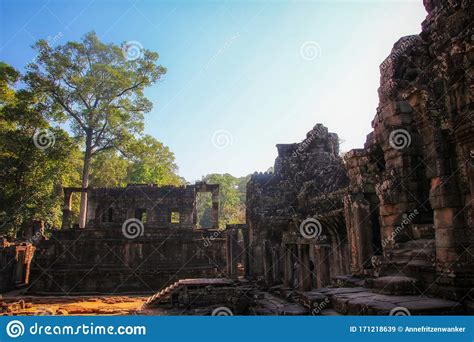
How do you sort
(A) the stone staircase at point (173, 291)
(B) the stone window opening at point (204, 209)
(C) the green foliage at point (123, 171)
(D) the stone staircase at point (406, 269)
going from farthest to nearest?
(B) the stone window opening at point (204, 209), (C) the green foliage at point (123, 171), (A) the stone staircase at point (173, 291), (D) the stone staircase at point (406, 269)

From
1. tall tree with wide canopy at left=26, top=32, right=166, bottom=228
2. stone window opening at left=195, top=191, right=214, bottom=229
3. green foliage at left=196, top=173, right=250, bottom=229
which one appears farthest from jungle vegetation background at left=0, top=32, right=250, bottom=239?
stone window opening at left=195, top=191, right=214, bottom=229

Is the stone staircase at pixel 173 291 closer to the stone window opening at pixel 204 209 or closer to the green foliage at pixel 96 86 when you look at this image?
the green foliage at pixel 96 86

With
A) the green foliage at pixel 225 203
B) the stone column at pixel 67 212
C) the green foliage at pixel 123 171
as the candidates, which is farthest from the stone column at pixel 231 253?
the green foliage at pixel 225 203

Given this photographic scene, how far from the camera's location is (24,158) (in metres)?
28.7

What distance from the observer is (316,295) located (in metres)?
6.24

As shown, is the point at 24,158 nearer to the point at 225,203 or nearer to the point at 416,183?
the point at 416,183

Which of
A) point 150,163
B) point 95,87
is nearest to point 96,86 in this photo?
point 95,87

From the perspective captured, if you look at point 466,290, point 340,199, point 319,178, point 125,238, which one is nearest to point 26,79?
point 125,238

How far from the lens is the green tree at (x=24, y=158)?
27.8m

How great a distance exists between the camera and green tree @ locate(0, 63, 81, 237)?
27797mm

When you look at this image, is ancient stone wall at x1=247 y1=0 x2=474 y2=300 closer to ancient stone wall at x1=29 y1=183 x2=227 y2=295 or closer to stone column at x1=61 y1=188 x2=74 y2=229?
ancient stone wall at x1=29 y1=183 x2=227 y2=295

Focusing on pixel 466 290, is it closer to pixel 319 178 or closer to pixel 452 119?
pixel 452 119

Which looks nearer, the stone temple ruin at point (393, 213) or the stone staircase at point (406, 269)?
the stone temple ruin at point (393, 213)

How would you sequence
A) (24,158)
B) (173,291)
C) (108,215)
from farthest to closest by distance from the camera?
(24,158), (108,215), (173,291)
